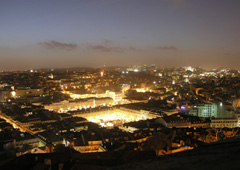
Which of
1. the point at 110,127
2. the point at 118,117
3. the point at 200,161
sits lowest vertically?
the point at 118,117

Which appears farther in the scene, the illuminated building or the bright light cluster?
the bright light cluster

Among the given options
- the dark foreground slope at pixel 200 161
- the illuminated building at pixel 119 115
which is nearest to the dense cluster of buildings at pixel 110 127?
the illuminated building at pixel 119 115

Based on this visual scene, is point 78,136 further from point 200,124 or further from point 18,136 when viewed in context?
point 200,124

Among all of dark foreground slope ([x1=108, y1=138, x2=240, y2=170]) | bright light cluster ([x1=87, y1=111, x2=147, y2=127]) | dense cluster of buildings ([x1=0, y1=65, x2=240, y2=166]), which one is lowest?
bright light cluster ([x1=87, y1=111, x2=147, y2=127])

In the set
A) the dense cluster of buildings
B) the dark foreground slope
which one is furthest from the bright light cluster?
the dark foreground slope

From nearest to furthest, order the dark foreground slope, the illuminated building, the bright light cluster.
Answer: the dark foreground slope
the illuminated building
the bright light cluster

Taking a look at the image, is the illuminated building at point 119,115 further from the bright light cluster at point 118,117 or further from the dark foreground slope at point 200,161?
the dark foreground slope at point 200,161

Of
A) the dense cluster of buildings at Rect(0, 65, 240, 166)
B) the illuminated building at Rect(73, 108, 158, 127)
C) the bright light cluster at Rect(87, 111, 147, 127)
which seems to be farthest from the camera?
the bright light cluster at Rect(87, 111, 147, 127)

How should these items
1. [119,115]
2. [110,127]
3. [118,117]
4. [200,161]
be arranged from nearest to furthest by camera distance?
[200,161], [110,127], [118,117], [119,115]

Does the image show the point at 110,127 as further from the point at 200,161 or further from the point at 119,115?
the point at 200,161

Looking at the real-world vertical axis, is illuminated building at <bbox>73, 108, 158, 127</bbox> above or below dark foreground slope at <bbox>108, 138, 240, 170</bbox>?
below

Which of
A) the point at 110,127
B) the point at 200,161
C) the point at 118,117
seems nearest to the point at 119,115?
the point at 118,117

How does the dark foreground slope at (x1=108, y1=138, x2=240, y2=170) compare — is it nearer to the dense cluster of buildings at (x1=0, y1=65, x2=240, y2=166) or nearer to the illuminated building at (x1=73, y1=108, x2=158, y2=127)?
the dense cluster of buildings at (x1=0, y1=65, x2=240, y2=166)
